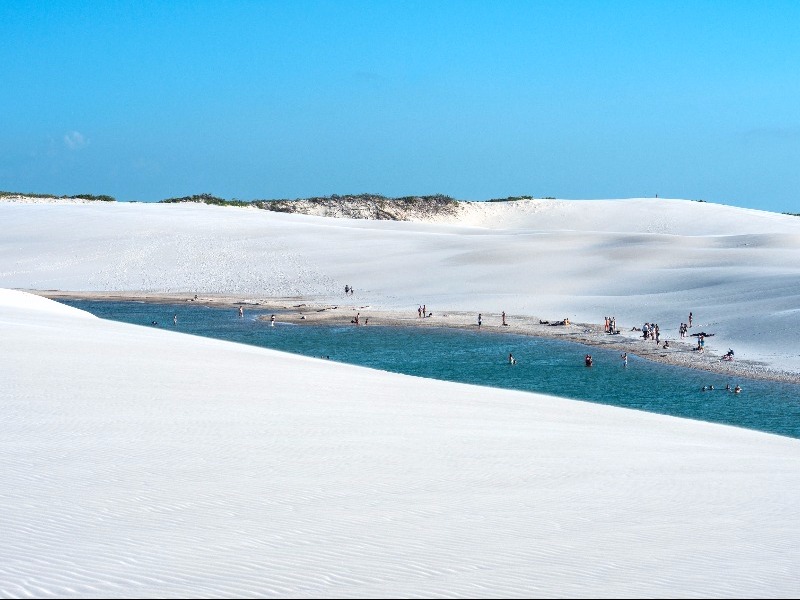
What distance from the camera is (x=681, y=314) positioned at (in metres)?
37.5

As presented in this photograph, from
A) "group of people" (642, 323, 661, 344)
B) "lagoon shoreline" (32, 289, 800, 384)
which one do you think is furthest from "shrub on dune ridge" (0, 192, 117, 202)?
"group of people" (642, 323, 661, 344)

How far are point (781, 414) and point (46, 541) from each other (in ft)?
61.2

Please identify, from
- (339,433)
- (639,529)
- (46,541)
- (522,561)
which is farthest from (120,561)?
(339,433)

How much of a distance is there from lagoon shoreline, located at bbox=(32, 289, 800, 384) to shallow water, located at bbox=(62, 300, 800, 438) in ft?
2.70

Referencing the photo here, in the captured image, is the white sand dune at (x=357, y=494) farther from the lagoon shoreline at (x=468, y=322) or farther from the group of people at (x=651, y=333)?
the group of people at (x=651, y=333)

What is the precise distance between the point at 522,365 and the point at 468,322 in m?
9.33

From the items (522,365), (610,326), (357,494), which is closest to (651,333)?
(610,326)

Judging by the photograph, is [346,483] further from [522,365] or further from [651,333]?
[651,333]

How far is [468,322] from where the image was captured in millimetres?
38344

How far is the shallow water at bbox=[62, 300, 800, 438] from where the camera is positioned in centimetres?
2339

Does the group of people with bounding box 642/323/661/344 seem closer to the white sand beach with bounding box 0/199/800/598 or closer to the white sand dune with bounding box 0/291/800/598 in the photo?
the white sand beach with bounding box 0/199/800/598

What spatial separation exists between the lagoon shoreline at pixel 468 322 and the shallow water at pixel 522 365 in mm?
823

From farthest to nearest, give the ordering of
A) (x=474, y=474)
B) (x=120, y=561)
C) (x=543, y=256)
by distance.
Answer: (x=543, y=256), (x=474, y=474), (x=120, y=561)

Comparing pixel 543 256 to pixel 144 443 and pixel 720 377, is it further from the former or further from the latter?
pixel 144 443
